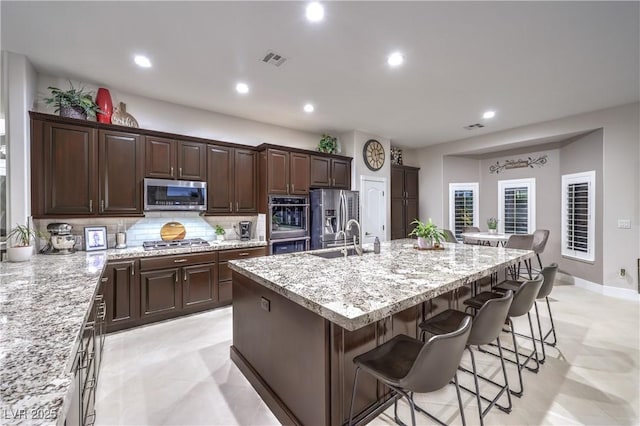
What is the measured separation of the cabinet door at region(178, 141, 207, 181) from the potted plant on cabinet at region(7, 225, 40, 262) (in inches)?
60.5

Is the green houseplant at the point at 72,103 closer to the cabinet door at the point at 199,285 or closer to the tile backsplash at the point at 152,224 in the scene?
the tile backsplash at the point at 152,224

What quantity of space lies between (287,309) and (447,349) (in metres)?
0.92

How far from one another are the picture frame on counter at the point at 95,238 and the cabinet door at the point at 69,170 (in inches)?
8.3

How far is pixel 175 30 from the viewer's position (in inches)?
91.1

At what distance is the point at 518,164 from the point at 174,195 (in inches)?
259

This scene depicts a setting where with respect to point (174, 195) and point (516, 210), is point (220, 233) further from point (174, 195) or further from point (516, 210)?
point (516, 210)

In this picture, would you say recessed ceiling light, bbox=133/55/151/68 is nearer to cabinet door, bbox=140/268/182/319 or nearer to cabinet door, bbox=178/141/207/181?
cabinet door, bbox=178/141/207/181

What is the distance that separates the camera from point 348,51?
8.64 ft

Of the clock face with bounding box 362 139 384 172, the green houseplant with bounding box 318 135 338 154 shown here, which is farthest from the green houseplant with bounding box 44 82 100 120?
the clock face with bounding box 362 139 384 172

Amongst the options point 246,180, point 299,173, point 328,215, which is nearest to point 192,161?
point 246,180

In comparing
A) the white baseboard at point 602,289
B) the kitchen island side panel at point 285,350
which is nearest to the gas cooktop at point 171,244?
the kitchen island side panel at point 285,350

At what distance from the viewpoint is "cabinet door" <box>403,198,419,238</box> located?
6484 mm

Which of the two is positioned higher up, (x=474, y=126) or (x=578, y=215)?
(x=474, y=126)

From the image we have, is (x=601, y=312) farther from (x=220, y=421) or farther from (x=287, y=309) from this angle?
(x=220, y=421)
